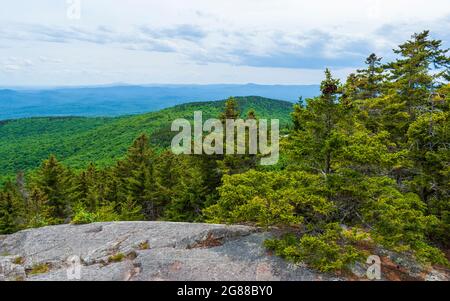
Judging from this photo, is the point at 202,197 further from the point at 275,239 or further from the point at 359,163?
the point at 359,163

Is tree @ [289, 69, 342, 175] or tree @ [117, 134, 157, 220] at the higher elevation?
tree @ [289, 69, 342, 175]

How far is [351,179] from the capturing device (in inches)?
567

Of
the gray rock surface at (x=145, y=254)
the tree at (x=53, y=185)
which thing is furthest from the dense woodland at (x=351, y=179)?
the tree at (x=53, y=185)

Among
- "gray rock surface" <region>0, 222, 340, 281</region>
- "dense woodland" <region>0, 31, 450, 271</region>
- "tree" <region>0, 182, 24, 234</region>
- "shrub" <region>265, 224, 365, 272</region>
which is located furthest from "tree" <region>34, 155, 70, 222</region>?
"shrub" <region>265, 224, 365, 272</region>

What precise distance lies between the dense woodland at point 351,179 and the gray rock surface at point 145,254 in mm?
886

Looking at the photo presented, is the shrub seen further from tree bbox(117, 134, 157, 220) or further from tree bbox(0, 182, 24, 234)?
tree bbox(0, 182, 24, 234)

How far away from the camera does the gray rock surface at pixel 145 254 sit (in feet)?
46.3

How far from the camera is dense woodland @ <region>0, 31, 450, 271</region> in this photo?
44.9 ft

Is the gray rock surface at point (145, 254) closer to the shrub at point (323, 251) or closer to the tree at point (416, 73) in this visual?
the shrub at point (323, 251)

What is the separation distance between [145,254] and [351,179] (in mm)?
9273

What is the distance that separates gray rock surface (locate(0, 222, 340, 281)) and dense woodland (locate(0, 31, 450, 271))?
34.9 inches

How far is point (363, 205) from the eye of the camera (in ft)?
47.9
